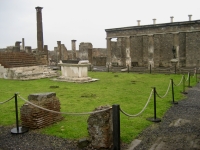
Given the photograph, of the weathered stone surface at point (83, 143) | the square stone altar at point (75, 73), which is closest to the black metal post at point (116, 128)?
the weathered stone surface at point (83, 143)

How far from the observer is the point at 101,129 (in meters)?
4.29

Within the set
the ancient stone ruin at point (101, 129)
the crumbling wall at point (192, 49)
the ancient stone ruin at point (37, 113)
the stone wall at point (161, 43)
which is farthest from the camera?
the crumbling wall at point (192, 49)

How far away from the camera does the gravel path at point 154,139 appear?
435 cm

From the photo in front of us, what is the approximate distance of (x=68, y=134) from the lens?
495cm

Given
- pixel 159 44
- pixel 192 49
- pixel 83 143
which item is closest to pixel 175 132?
pixel 83 143

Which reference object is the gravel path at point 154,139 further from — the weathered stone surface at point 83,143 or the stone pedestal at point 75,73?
the stone pedestal at point 75,73

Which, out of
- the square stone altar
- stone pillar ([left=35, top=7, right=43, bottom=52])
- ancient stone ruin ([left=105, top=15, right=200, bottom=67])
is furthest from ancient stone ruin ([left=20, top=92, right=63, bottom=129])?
stone pillar ([left=35, top=7, right=43, bottom=52])

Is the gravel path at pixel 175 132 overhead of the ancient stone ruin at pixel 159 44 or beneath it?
beneath

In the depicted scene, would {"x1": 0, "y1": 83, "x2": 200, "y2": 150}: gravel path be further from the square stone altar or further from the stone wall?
the stone wall

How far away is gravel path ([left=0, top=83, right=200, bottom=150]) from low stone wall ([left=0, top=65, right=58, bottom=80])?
10.9 m

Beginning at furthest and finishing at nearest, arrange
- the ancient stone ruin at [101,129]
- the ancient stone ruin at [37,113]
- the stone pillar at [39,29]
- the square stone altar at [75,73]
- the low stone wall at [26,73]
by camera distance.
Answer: the stone pillar at [39,29] < the low stone wall at [26,73] < the square stone altar at [75,73] < the ancient stone ruin at [37,113] < the ancient stone ruin at [101,129]

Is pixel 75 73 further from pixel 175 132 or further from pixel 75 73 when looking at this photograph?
pixel 175 132

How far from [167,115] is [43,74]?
41.2ft

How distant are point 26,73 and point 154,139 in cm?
1350
